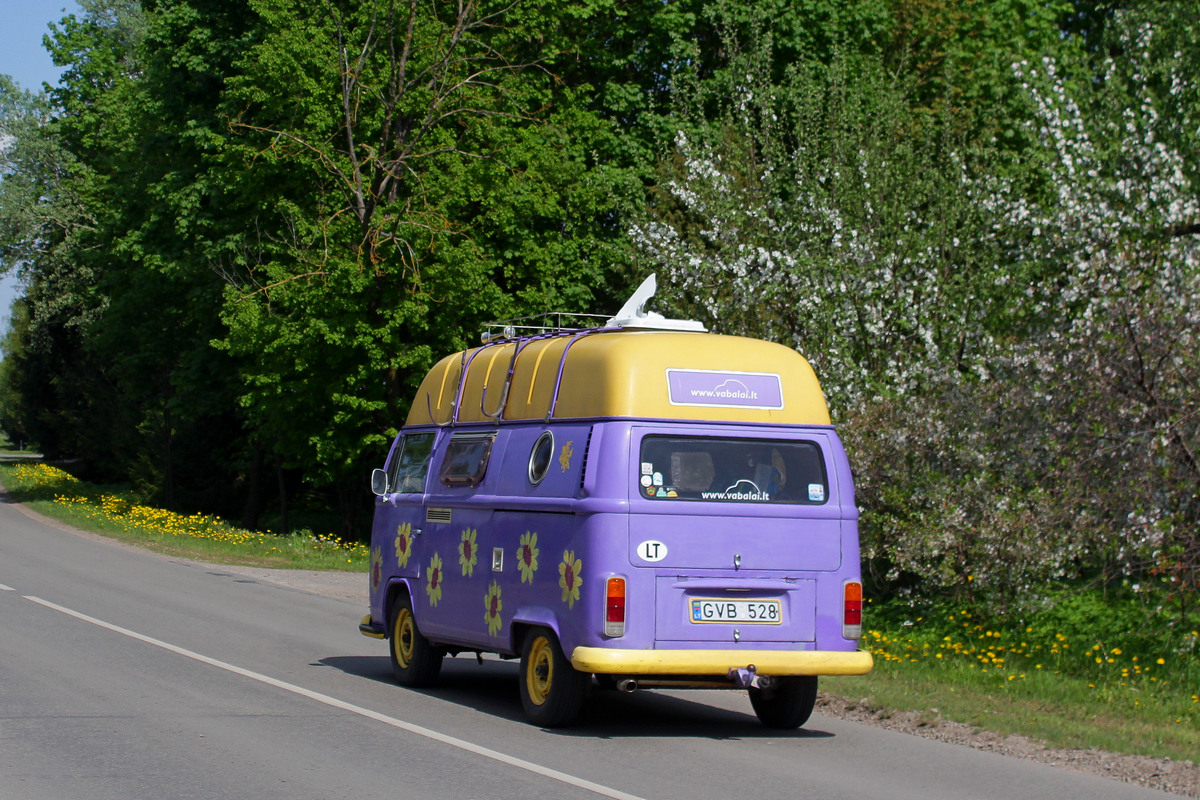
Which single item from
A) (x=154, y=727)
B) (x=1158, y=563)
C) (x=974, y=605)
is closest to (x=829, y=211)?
(x=974, y=605)

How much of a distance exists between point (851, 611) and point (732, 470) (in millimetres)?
1247

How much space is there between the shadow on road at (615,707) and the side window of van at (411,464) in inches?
66.4

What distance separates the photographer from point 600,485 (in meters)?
8.87

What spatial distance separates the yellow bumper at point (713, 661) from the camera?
8.53 metres

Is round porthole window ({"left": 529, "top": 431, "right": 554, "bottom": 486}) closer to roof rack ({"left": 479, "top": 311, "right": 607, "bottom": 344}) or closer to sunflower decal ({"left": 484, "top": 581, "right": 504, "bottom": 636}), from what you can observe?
sunflower decal ({"left": 484, "top": 581, "right": 504, "bottom": 636})

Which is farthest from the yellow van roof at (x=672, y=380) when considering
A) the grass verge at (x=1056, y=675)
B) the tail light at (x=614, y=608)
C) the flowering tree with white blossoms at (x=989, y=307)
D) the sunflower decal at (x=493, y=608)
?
the flowering tree with white blossoms at (x=989, y=307)

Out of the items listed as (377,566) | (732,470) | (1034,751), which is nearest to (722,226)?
(377,566)

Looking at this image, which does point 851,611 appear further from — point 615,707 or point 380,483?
point 380,483

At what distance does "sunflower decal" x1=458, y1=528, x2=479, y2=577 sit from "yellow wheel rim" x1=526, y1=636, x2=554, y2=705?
111 cm

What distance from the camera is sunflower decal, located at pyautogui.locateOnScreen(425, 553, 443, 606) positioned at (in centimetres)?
1088

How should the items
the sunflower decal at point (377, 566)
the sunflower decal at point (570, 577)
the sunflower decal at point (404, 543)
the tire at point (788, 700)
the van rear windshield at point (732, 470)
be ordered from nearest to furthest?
the sunflower decal at point (570, 577), the van rear windshield at point (732, 470), the tire at point (788, 700), the sunflower decal at point (404, 543), the sunflower decal at point (377, 566)

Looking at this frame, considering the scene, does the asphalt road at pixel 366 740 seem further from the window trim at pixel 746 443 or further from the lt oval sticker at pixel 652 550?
the window trim at pixel 746 443

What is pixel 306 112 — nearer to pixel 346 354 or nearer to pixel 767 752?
pixel 346 354

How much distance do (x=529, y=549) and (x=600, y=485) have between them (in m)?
0.95
